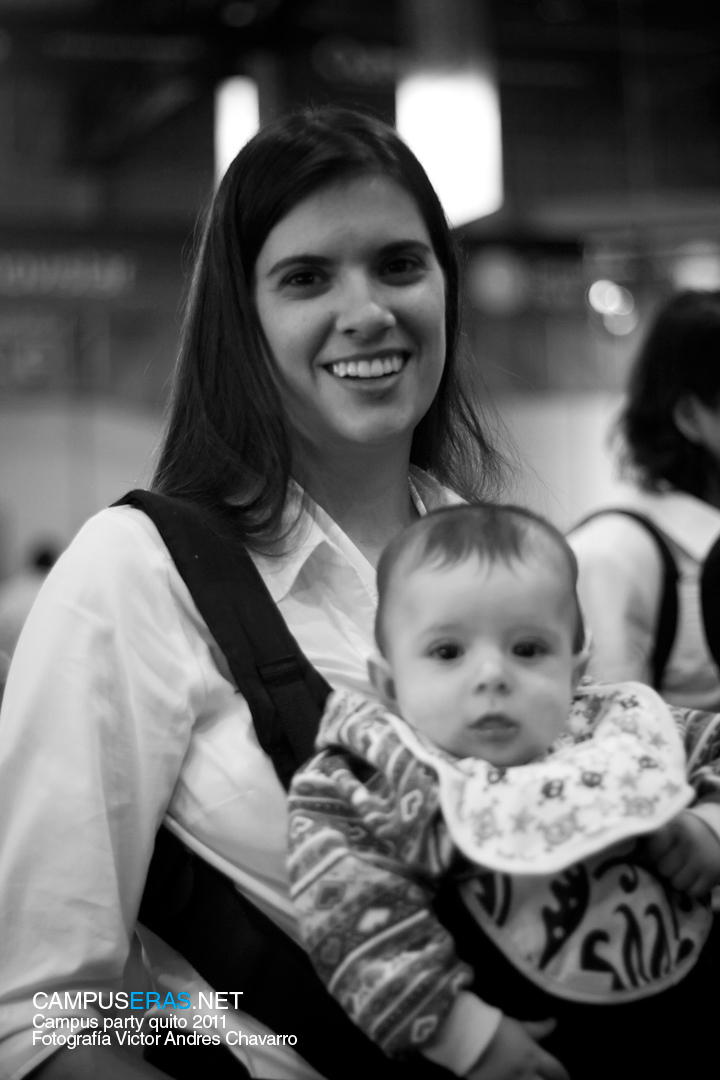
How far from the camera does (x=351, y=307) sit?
1.79 meters

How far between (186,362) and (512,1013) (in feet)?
3.35

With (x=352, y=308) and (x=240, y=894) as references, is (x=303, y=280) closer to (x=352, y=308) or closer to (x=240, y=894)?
(x=352, y=308)

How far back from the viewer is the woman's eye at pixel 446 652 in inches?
55.2

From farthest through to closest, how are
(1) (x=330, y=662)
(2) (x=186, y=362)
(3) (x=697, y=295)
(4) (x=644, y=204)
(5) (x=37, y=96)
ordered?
(4) (x=644, y=204), (5) (x=37, y=96), (3) (x=697, y=295), (2) (x=186, y=362), (1) (x=330, y=662)

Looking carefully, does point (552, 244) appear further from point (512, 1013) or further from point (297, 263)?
point (512, 1013)

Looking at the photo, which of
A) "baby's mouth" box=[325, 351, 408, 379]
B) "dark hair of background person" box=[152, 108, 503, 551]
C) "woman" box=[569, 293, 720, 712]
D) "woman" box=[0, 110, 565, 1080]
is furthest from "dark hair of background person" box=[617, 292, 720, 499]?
"baby's mouth" box=[325, 351, 408, 379]

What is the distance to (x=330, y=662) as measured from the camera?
164 cm

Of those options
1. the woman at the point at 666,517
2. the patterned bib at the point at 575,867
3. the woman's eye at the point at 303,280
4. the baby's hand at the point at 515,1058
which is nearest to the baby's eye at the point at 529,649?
the patterned bib at the point at 575,867

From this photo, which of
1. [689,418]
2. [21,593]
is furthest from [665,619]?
[21,593]

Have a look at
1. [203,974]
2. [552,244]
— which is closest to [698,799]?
[203,974]

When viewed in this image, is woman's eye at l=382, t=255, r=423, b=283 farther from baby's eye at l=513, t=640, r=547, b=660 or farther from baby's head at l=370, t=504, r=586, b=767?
baby's eye at l=513, t=640, r=547, b=660

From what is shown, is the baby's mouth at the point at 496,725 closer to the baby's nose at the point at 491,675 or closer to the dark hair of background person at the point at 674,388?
the baby's nose at the point at 491,675

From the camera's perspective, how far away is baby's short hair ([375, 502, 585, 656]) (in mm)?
1431

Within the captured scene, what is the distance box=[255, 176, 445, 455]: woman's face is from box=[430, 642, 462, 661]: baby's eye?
1.63 feet
